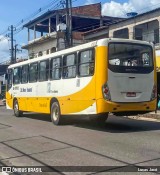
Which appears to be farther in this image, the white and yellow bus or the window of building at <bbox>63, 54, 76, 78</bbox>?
the window of building at <bbox>63, 54, 76, 78</bbox>

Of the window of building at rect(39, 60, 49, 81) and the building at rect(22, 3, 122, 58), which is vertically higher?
the building at rect(22, 3, 122, 58)

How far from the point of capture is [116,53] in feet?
45.7

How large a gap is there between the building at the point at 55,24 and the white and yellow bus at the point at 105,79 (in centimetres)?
3052

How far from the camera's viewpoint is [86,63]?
14.4 metres

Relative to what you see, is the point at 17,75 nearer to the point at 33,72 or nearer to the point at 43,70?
the point at 33,72

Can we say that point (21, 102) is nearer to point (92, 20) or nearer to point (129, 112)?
point (129, 112)

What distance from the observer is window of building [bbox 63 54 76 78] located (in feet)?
50.2

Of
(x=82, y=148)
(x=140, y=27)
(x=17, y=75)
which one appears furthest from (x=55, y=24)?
(x=82, y=148)

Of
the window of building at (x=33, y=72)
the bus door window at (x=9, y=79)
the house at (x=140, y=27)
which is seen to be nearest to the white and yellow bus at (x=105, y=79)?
the window of building at (x=33, y=72)

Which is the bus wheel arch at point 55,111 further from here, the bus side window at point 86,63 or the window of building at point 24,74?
the window of building at point 24,74

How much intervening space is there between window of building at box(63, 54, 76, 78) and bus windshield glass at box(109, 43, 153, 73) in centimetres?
201

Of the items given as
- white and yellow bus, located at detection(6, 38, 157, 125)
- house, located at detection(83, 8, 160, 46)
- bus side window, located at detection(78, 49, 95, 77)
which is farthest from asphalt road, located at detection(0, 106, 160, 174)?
house, located at detection(83, 8, 160, 46)

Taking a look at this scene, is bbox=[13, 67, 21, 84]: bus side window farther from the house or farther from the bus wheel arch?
the house

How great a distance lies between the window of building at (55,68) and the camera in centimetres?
1669
